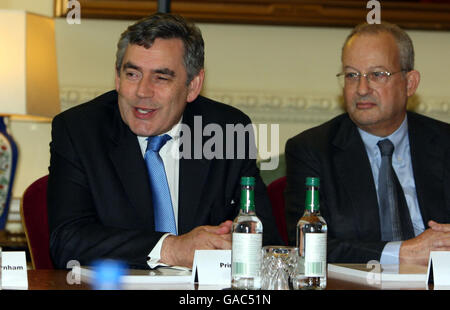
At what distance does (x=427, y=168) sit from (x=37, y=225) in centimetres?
145

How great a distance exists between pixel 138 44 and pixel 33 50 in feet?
3.79

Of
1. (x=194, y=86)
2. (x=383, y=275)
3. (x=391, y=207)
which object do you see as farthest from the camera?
(x=391, y=207)

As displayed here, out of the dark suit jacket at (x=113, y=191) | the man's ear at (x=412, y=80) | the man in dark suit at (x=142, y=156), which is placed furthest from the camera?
the man's ear at (x=412, y=80)

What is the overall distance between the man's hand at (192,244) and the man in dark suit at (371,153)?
0.68 meters

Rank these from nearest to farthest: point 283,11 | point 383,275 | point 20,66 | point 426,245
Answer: point 383,275
point 426,245
point 20,66
point 283,11

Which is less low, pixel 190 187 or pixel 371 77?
pixel 371 77

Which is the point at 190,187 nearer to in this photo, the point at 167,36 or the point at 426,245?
the point at 167,36

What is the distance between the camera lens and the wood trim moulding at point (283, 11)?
3.63 metres

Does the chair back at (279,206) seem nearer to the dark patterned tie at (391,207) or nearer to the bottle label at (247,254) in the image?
the dark patterned tie at (391,207)

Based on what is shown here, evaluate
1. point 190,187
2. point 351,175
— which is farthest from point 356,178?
point 190,187

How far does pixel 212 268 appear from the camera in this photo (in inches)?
64.4

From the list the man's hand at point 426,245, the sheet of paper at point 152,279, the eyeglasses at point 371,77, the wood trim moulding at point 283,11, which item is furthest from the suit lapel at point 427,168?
the sheet of paper at point 152,279

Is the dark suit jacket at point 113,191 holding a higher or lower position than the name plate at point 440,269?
higher
